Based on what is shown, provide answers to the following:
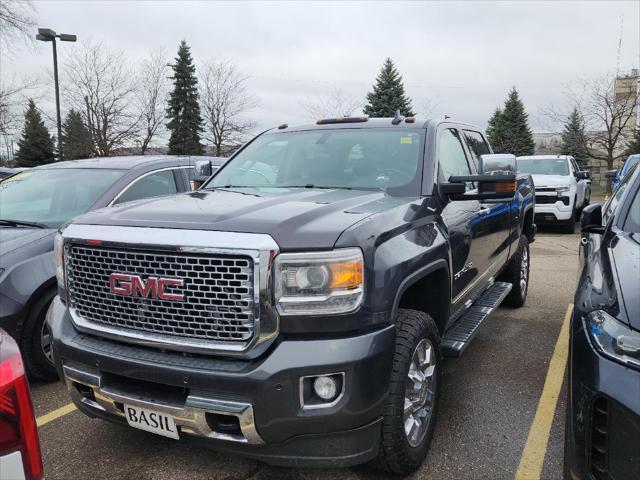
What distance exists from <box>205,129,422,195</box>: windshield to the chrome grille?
134 centimetres

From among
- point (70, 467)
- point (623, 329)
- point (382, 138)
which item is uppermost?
point (382, 138)

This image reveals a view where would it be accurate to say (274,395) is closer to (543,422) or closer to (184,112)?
(543,422)

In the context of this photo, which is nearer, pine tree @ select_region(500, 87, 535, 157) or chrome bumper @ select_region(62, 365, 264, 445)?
chrome bumper @ select_region(62, 365, 264, 445)

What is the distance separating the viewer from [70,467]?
2848 millimetres

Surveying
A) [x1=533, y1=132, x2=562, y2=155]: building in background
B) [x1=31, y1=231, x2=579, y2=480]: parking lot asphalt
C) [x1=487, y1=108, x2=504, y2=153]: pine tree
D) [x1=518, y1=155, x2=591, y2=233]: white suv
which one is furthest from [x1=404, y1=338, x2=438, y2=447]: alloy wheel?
[x1=533, y1=132, x2=562, y2=155]: building in background

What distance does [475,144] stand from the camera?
472 cm

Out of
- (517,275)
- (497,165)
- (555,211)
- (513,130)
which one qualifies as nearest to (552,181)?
(555,211)

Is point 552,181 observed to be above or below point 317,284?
above

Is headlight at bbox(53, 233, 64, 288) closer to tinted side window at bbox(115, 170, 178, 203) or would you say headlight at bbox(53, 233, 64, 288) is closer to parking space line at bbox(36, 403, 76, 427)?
parking space line at bbox(36, 403, 76, 427)

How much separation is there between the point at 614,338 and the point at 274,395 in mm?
1313

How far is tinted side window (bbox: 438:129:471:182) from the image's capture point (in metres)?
3.56

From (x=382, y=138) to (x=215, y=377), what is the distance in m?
2.19

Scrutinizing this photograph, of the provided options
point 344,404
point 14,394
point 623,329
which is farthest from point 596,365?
point 14,394

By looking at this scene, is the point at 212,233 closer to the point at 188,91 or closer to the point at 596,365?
the point at 596,365
